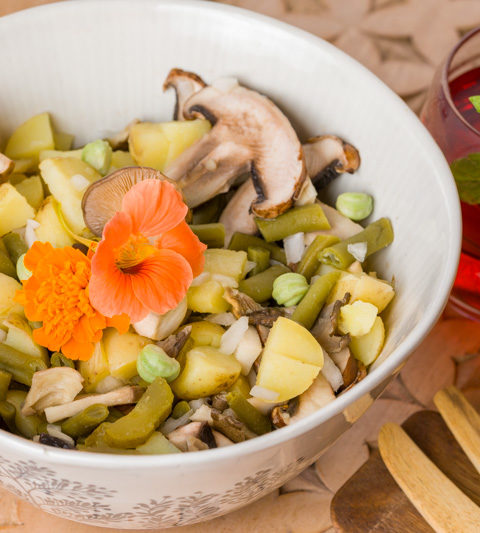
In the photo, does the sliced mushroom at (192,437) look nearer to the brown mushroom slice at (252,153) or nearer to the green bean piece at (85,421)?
the green bean piece at (85,421)

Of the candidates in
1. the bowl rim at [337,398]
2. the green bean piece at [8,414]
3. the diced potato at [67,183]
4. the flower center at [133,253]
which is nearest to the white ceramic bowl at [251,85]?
the bowl rim at [337,398]

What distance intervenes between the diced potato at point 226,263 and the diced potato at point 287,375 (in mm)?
183

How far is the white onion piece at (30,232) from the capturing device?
1147mm

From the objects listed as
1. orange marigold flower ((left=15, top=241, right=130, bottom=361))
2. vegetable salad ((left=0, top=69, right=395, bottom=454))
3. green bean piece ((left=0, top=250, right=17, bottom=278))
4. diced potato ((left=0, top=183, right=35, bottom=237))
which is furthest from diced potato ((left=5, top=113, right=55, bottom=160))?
orange marigold flower ((left=15, top=241, right=130, bottom=361))

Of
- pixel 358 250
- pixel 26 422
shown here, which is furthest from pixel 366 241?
pixel 26 422

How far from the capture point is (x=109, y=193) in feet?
3.63

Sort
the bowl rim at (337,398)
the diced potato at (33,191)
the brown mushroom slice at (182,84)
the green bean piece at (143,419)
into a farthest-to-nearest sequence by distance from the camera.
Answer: the brown mushroom slice at (182,84) < the diced potato at (33,191) < the green bean piece at (143,419) < the bowl rim at (337,398)

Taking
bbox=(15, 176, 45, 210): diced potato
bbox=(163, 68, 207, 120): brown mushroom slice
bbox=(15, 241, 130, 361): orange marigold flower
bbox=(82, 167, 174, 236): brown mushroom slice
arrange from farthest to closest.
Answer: bbox=(163, 68, 207, 120): brown mushroom slice → bbox=(15, 176, 45, 210): diced potato → bbox=(82, 167, 174, 236): brown mushroom slice → bbox=(15, 241, 130, 361): orange marigold flower

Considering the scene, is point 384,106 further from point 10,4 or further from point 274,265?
point 10,4

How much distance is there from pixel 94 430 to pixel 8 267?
12.6 inches

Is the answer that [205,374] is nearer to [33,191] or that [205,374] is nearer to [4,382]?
[4,382]

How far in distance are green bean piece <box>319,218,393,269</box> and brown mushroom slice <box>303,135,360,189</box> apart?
0.12m

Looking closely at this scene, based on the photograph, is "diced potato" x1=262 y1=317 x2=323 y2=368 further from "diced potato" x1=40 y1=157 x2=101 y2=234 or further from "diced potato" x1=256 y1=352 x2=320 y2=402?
"diced potato" x1=40 y1=157 x2=101 y2=234

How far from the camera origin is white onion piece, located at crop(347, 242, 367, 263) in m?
1.14
